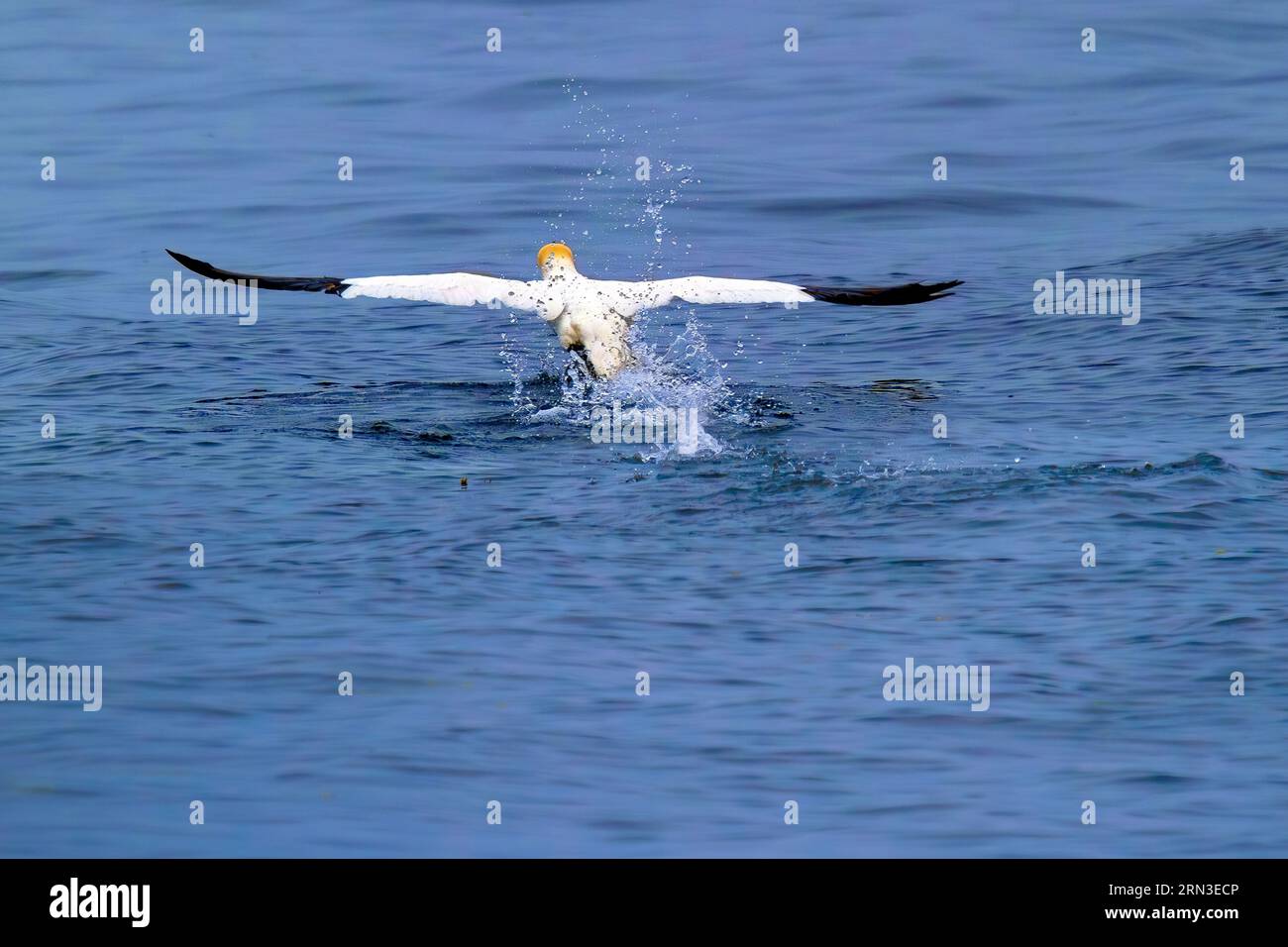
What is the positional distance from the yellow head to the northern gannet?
0.32ft

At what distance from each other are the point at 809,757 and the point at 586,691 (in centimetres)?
116

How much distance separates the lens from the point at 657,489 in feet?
37.7

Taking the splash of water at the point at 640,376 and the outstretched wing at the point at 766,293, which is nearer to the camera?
the outstretched wing at the point at 766,293

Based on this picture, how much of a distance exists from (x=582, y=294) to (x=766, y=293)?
1586mm

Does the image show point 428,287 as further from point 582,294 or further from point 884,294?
point 884,294

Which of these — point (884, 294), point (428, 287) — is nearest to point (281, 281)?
point (428, 287)

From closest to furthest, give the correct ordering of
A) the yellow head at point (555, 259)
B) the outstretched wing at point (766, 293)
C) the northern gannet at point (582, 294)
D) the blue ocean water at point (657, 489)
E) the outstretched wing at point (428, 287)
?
the blue ocean water at point (657, 489) < the outstretched wing at point (766, 293) < the outstretched wing at point (428, 287) < the northern gannet at point (582, 294) < the yellow head at point (555, 259)

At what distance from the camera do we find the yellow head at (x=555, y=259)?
1521 centimetres

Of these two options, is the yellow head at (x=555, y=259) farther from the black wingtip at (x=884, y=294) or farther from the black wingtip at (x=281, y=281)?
the black wingtip at (x=884, y=294)

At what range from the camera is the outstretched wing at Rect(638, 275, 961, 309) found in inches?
523

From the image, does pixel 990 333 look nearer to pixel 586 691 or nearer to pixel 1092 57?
pixel 586 691

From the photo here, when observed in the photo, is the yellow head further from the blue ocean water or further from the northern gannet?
the blue ocean water

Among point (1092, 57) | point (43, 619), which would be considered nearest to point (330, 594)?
point (43, 619)

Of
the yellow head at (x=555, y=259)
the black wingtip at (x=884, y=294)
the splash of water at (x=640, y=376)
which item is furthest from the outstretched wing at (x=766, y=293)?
the yellow head at (x=555, y=259)
